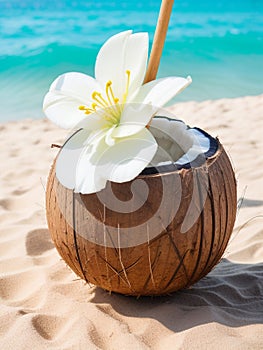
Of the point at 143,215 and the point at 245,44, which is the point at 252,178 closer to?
the point at 143,215

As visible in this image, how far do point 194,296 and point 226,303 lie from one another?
0.13 metres

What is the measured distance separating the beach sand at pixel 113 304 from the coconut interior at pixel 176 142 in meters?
0.59

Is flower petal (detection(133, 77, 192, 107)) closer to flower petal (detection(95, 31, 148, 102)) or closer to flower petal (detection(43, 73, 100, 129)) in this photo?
flower petal (detection(95, 31, 148, 102))

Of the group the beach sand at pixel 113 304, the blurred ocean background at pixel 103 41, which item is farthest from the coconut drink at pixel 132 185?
the blurred ocean background at pixel 103 41

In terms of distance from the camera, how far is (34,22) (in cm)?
1628

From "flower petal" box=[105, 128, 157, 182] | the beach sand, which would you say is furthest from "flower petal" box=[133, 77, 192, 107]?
the beach sand

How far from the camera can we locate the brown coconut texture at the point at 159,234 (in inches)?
70.7

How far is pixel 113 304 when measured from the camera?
2.09 meters

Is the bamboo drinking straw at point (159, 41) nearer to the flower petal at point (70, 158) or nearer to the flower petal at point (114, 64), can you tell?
the flower petal at point (114, 64)

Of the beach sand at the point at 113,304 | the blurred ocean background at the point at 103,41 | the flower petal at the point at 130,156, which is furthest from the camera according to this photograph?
the blurred ocean background at the point at 103,41

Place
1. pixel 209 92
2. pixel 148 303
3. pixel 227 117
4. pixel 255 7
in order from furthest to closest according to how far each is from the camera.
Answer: pixel 255 7 → pixel 209 92 → pixel 227 117 → pixel 148 303

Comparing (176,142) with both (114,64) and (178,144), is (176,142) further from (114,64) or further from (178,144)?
(114,64)

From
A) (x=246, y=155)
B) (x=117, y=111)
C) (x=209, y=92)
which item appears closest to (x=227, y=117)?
(x=246, y=155)

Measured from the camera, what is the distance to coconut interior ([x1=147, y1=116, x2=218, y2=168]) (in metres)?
1.94
